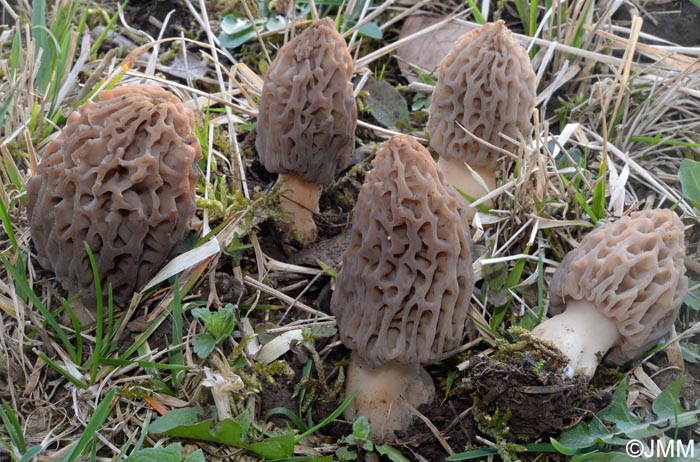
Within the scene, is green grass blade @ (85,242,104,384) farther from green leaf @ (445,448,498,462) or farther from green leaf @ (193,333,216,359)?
green leaf @ (445,448,498,462)

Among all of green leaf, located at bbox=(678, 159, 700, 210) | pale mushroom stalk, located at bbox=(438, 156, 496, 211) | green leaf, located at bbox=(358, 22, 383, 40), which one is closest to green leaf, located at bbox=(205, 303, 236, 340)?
pale mushroom stalk, located at bbox=(438, 156, 496, 211)

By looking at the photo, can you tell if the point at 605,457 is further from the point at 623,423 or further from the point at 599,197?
the point at 599,197

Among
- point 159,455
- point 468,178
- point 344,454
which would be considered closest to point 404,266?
point 344,454

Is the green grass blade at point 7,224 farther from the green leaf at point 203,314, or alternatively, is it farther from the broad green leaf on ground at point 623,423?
the broad green leaf on ground at point 623,423

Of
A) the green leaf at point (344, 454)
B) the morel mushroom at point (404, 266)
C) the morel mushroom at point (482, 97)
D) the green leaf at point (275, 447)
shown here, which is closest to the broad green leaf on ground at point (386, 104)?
the morel mushroom at point (482, 97)

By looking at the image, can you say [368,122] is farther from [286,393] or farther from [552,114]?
[286,393]

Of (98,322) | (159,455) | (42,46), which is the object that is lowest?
(159,455)
